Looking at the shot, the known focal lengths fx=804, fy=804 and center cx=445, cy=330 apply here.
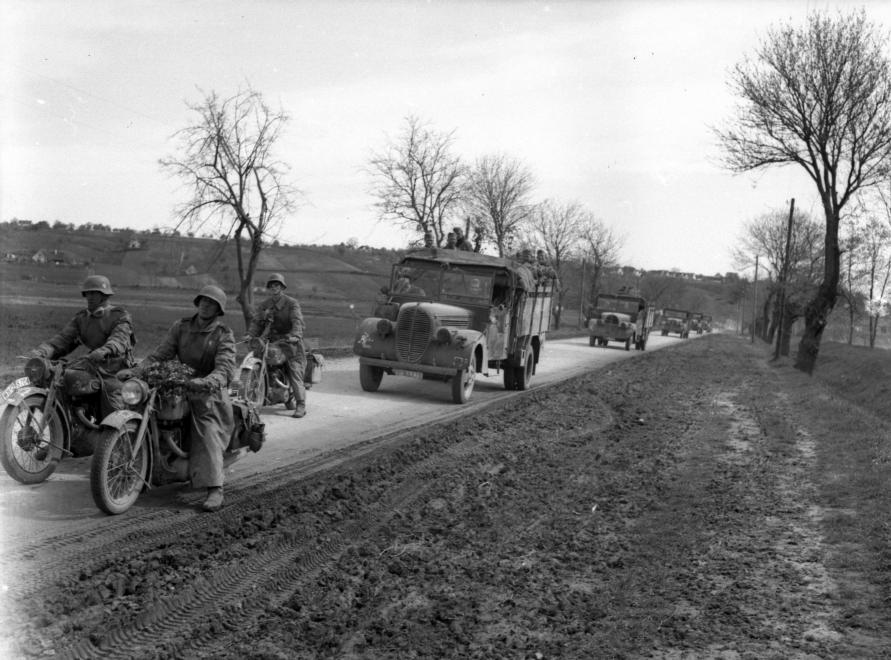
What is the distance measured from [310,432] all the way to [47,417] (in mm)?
3708

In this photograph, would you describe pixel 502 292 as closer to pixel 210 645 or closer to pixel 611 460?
pixel 611 460

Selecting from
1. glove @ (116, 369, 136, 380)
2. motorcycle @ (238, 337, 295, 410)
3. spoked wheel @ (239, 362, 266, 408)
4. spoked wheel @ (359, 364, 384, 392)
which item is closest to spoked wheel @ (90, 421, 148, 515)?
glove @ (116, 369, 136, 380)

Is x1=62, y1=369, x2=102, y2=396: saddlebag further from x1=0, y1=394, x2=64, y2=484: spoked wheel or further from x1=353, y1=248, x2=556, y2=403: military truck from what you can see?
x1=353, y1=248, x2=556, y2=403: military truck

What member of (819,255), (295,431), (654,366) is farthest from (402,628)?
(819,255)

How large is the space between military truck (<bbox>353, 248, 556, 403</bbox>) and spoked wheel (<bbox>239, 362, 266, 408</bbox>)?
131 inches

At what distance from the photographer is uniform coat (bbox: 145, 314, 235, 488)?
611 cm

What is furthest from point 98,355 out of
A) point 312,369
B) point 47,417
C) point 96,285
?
point 312,369

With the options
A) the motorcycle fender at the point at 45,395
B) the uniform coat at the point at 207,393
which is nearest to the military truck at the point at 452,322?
the uniform coat at the point at 207,393

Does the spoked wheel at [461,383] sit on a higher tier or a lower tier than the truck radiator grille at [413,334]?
lower

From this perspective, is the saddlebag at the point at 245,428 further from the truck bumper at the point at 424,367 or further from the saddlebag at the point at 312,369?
the truck bumper at the point at 424,367

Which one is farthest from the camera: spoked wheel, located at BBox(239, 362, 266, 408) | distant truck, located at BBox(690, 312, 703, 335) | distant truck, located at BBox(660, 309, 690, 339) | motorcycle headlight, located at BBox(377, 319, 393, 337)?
distant truck, located at BBox(690, 312, 703, 335)

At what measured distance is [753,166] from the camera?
26453 mm

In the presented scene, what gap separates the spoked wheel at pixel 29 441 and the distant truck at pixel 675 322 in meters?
58.8

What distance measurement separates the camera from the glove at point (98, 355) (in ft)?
21.4
